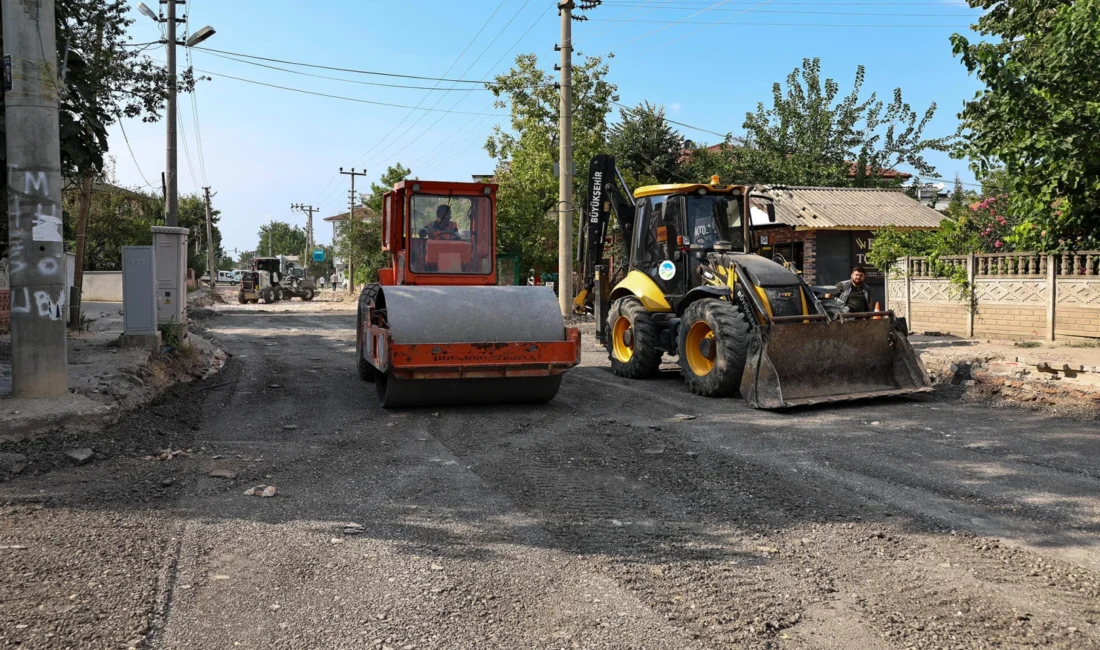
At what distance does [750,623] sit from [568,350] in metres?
5.31

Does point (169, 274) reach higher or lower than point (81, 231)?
lower

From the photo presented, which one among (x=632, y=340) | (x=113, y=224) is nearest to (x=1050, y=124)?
(x=632, y=340)

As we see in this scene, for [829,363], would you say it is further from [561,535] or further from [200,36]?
[200,36]

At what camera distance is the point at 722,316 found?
966 centimetres

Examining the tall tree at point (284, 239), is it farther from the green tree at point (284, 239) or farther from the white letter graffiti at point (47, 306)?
the white letter graffiti at point (47, 306)

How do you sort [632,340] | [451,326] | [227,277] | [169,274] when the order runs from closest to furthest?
1. [451,326]
2. [632,340]
3. [169,274]
4. [227,277]

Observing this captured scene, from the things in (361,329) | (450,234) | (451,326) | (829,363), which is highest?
(450,234)

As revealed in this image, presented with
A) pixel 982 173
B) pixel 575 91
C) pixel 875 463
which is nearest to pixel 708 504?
pixel 875 463

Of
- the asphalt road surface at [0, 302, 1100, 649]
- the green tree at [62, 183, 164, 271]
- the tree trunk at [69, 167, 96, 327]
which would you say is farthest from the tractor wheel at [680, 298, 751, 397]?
the green tree at [62, 183, 164, 271]

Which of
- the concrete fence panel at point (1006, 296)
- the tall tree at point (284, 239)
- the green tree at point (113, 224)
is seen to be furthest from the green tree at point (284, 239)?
the concrete fence panel at point (1006, 296)

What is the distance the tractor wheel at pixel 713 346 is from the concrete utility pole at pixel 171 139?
578 inches

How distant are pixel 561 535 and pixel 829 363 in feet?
18.0

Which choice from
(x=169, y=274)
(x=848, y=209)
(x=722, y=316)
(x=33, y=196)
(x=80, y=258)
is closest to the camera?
(x=33, y=196)

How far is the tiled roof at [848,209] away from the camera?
26.6 m
